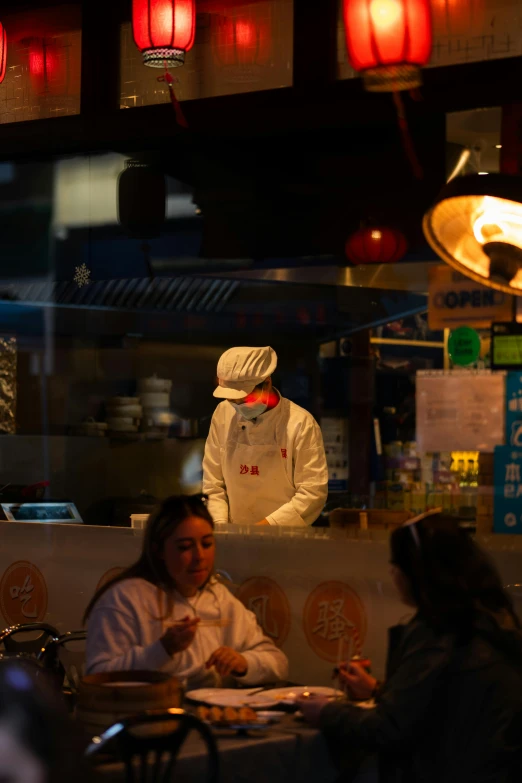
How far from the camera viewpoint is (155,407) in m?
7.88

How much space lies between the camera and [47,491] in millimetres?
7625

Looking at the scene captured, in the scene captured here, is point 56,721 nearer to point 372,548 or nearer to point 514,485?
point 372,548

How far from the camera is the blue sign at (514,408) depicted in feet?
14.1

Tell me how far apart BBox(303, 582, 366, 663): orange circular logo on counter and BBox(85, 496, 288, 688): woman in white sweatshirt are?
0.56 metres

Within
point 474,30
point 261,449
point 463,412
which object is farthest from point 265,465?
point 474,30

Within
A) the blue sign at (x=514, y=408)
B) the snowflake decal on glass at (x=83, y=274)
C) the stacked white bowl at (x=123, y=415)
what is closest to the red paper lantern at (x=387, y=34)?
the blue sign at (x=514, y=408)

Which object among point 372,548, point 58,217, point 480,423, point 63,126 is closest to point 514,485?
point 480,423

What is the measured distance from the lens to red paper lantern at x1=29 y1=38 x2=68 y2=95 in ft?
17.3

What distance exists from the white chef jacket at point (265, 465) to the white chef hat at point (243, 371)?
195 millimetres

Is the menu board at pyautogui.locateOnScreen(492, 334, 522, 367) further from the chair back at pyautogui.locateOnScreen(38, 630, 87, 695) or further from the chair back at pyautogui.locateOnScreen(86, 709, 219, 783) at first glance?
the chair back at pyautogui.locateOnScreen(86, 709, 219, 783)

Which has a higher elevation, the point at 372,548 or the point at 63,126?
the point at 63,126

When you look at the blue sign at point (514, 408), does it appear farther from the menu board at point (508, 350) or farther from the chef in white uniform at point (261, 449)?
the chef in white uniform at point (261, 449)

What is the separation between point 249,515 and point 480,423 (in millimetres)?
1217

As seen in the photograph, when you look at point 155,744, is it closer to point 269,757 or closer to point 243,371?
point 269,757
